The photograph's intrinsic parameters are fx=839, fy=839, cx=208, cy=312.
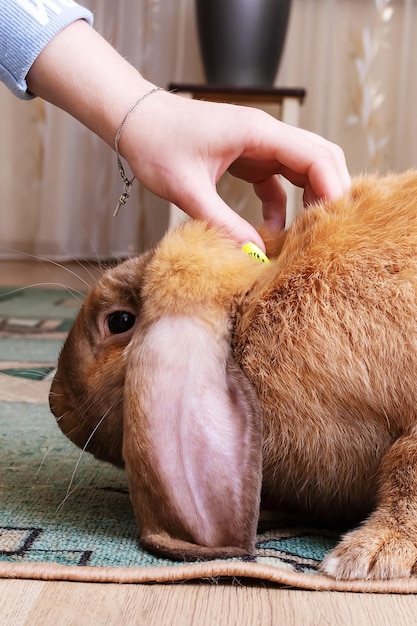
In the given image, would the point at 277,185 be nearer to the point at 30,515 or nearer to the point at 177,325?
the point at 177,325

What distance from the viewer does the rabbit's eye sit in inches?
43.6

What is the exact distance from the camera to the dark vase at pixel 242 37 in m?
3.44

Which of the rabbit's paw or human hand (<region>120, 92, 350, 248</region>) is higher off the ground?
human hand (<region>120, 92, 350, 248</region>)

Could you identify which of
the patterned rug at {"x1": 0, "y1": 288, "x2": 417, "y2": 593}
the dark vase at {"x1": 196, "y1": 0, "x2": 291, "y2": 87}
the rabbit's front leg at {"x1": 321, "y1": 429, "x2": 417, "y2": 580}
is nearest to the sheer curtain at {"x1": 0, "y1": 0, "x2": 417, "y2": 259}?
the dark vase at {"x1": 196, "y1": 0, "x2": 291, "y2": 87}

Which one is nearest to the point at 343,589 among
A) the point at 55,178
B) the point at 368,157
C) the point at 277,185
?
the point at 277,185

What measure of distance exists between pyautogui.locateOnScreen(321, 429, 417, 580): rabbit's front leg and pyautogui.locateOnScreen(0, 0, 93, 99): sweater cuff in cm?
80

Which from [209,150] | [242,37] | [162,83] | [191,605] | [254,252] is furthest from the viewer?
[162,83]

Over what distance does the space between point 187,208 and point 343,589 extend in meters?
0.57

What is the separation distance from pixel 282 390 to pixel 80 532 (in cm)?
30

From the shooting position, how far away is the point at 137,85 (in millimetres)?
1271

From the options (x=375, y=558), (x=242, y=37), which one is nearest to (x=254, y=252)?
(x=375, y=558)

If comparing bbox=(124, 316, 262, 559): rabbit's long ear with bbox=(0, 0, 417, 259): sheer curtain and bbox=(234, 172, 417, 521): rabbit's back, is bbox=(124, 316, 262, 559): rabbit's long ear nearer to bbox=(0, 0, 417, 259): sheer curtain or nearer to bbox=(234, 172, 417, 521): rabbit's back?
bbox=(234, 172, 417, 521): rabbit's back

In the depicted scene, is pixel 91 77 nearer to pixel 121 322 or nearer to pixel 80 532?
pixel 121 322

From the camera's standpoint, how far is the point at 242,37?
3.48 m
